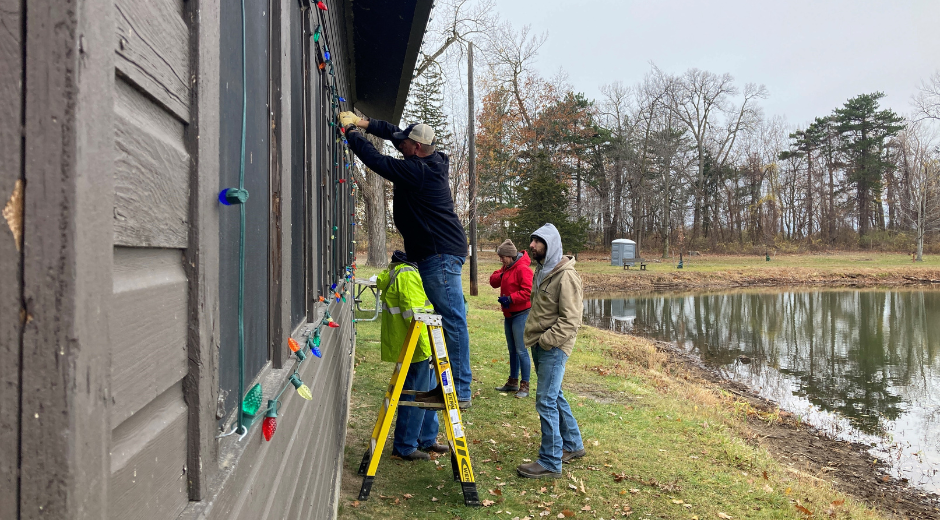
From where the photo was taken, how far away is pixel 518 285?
761 centimetres

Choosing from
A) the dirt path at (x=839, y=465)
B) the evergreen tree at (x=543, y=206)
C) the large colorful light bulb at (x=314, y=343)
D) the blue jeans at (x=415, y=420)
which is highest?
the evergreen tree at (x=543, y=206)

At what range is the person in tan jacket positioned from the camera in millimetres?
5152

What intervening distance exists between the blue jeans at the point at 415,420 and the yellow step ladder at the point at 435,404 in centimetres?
29

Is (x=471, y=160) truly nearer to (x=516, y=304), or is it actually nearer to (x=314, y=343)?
(x=516, y=304)

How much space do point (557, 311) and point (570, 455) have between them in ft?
4.66

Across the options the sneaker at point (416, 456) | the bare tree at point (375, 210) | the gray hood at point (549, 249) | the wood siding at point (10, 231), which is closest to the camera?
the wood siding at point (10, 231)

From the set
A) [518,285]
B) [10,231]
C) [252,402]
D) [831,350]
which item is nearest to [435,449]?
[518,285]

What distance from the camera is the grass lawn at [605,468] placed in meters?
4.76

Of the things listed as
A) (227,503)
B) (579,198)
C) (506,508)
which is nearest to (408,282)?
(506,508)

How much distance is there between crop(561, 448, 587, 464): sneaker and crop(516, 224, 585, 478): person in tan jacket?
22 cm

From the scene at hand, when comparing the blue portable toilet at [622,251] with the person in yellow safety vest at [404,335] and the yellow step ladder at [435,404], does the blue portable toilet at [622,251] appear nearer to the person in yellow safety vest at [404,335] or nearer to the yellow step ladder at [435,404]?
the person in yellow safety vest at [404,335]

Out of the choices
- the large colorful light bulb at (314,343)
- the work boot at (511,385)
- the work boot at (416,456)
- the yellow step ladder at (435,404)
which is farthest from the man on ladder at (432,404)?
the work boot at (511,385)

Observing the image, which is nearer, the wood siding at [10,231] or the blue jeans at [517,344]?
the wood siding at [10,231]

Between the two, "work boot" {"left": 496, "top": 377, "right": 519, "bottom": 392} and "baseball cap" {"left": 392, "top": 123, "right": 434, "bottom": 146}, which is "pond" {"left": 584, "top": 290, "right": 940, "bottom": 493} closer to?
"work boot" {"left": 496, "top": 377, "right": 519, "bottom": 392}
